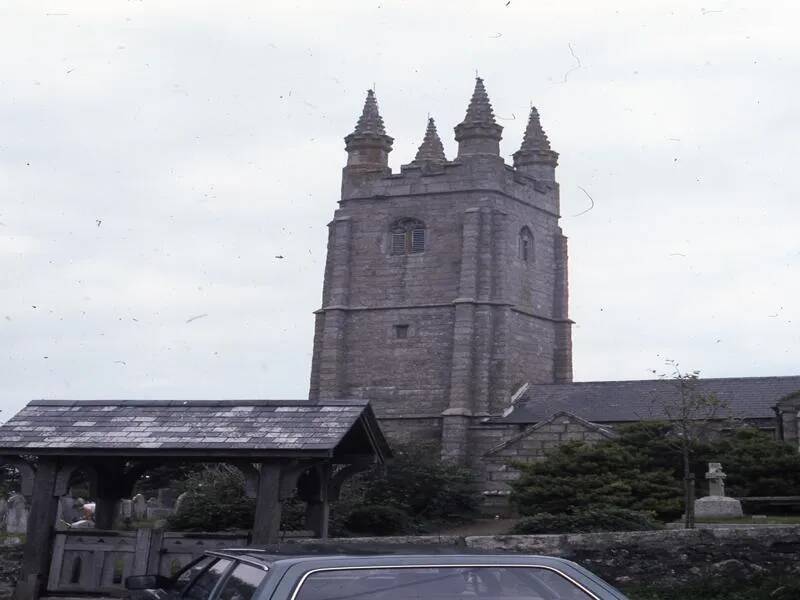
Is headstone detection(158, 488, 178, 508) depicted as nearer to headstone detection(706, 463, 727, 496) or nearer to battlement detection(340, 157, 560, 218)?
battlement detection(340, 157, 560, 218)

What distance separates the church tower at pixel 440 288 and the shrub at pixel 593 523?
64.8ft

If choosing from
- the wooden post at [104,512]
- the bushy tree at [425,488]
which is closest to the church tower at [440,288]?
the bushy tree at [425,488]

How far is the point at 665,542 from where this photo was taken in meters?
13.7

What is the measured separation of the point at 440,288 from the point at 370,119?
8.14 m

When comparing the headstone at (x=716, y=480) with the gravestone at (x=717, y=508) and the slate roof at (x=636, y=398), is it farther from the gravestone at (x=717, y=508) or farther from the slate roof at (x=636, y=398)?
the slate roof at (x=636, y=398)

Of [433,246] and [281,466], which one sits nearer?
[281,466]

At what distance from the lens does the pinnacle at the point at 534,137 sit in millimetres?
49812

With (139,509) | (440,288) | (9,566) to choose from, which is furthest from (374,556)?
(440,288)

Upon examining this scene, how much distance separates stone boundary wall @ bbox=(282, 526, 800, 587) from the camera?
1340cm

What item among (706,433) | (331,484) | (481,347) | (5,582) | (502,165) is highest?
(502,165)

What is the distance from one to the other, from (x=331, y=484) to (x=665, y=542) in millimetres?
4353

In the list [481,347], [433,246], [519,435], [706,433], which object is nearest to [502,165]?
[433,246]

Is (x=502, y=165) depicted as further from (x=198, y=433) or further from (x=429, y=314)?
(x=198, y=433)

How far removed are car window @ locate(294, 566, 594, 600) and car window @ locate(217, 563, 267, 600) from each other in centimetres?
34
